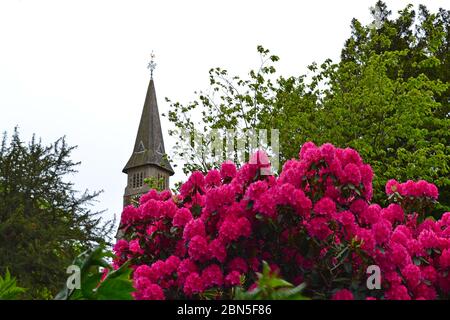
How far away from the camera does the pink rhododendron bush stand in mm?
3191

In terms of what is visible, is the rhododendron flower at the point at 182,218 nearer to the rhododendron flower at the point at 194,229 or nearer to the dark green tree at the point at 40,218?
the rhododendron flower at the point at 194,229

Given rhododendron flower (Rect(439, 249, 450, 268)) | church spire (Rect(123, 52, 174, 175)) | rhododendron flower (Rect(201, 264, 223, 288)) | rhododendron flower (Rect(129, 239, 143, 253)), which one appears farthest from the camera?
church spire (Rect(123, 52, 174, 175))

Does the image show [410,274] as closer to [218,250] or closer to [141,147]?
[218,250]

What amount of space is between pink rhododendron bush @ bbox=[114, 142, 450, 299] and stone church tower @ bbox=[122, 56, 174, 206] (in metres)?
60.5

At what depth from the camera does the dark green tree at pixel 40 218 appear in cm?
1641

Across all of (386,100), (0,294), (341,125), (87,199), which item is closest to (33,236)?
(87,199)

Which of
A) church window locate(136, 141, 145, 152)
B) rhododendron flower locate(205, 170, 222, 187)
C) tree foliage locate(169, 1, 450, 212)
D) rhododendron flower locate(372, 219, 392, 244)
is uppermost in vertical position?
church window locate(136, 141, 145, 152)

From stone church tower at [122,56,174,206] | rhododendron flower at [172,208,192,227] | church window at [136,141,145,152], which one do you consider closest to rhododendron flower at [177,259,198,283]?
rhododendron flower at [172,208,192,227]

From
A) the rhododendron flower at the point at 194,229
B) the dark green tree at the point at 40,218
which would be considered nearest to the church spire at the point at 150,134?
the dark green tree at the point at 40,218

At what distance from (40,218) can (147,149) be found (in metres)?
48.4

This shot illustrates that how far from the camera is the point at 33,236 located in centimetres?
1697

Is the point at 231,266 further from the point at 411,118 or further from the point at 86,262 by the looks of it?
the point at 411,118

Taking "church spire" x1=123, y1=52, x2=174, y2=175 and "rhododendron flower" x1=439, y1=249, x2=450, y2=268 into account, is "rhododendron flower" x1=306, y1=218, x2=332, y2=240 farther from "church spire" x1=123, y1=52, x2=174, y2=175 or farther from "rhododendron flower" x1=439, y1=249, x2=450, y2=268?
"church spire" x1=123, y1=52, x2=174, y2=175
